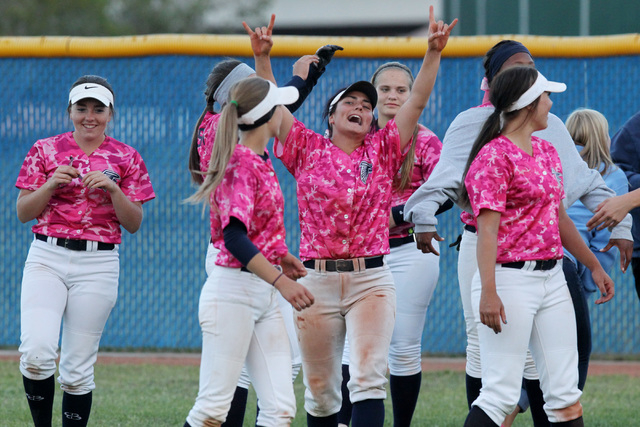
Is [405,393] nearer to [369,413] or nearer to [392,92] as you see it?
[369,413]

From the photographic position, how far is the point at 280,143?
4582 millimetres

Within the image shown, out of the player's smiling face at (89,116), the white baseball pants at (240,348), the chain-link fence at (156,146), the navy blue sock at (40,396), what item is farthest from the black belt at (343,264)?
the chain-link fence at (156,146)

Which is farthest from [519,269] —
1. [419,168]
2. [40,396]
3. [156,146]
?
[156,146]

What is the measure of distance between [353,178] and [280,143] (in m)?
0.41

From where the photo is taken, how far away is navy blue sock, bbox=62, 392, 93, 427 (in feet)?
16.3

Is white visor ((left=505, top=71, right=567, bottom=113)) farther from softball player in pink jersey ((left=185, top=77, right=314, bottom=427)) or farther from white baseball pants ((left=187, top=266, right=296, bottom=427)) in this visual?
white baseball pants ((left=187, top=266, right=296, bottom=427))

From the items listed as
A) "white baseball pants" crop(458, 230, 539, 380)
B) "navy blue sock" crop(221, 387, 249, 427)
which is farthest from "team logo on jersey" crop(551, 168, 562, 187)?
"navy blue sock" crop(221, 387, 249, 427)

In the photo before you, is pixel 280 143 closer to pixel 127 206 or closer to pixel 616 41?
pixel 127 206

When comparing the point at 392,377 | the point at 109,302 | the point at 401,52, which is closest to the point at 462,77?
the point at 401,52

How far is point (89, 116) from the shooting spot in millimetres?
5074

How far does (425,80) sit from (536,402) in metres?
1.80

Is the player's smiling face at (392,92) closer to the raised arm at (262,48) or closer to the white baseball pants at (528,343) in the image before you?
the raised arm at (262,48)

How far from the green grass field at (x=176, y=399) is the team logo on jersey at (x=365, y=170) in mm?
2163

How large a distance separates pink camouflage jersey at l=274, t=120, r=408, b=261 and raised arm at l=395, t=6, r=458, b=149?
2.2 inches
